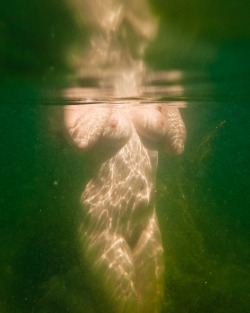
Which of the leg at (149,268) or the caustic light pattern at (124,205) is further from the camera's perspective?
the leg at (149,268)

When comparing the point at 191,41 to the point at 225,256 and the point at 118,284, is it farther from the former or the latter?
the point at 225,256

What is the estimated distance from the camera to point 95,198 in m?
5.21

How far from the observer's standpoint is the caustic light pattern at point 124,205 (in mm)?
4828

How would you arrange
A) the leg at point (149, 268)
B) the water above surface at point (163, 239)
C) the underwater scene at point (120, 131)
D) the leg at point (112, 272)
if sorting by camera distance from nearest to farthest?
the underwater scene at point (120, 131) < the leg at point (112, 272) < the leg at point (149, 268) < the water above surface at point (163, 239)

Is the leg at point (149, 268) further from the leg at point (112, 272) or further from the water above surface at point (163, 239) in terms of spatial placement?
the water above surface at point (163, 239)

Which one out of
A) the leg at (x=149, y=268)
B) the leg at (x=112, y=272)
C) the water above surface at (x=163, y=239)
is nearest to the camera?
the leg at (x=112, y=272)

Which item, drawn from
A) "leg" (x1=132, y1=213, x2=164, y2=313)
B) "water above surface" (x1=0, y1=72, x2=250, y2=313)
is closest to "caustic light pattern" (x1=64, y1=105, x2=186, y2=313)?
"leg" (x1=132, y1=213, x2=164, y2=313)

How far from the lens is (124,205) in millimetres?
5215

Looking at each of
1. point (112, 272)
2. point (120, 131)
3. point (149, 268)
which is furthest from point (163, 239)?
point (120, 131)

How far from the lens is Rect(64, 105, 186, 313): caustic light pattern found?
4.83m

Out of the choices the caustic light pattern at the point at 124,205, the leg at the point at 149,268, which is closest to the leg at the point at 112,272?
the caustic light pattern at the point at 124,205

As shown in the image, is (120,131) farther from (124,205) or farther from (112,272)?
(112,272)

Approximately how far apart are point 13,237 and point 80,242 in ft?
24.0

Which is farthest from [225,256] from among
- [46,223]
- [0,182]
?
[0,182]
